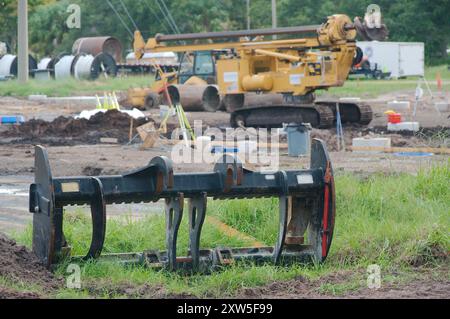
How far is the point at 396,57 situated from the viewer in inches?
2393

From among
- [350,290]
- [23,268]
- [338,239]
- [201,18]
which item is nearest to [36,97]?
[338,239]

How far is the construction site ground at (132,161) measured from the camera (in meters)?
7.85

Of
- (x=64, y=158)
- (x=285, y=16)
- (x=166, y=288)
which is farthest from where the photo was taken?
(x=285, y=16)

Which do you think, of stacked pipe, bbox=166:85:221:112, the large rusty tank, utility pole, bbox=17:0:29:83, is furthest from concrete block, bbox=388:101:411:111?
the large rusty tank

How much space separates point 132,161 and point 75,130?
21.0 feet

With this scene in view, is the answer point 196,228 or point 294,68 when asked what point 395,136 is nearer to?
point 294,68

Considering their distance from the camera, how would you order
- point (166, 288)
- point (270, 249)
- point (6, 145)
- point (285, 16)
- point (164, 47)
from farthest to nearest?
point (285, 16), point (164, 47), point (6, 145), point (270, 249), point (166, 288)

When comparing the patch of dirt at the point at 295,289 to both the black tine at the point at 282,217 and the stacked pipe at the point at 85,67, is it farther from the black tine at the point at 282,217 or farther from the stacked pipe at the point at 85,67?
the stacked pipe at the point at 85,67

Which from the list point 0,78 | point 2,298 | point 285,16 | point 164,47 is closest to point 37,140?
point 164,47

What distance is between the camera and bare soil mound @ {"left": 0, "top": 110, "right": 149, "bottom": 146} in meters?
23.1

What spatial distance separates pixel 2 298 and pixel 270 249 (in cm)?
300

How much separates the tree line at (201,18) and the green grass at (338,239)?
187 feet

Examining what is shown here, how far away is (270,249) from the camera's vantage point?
920cm
